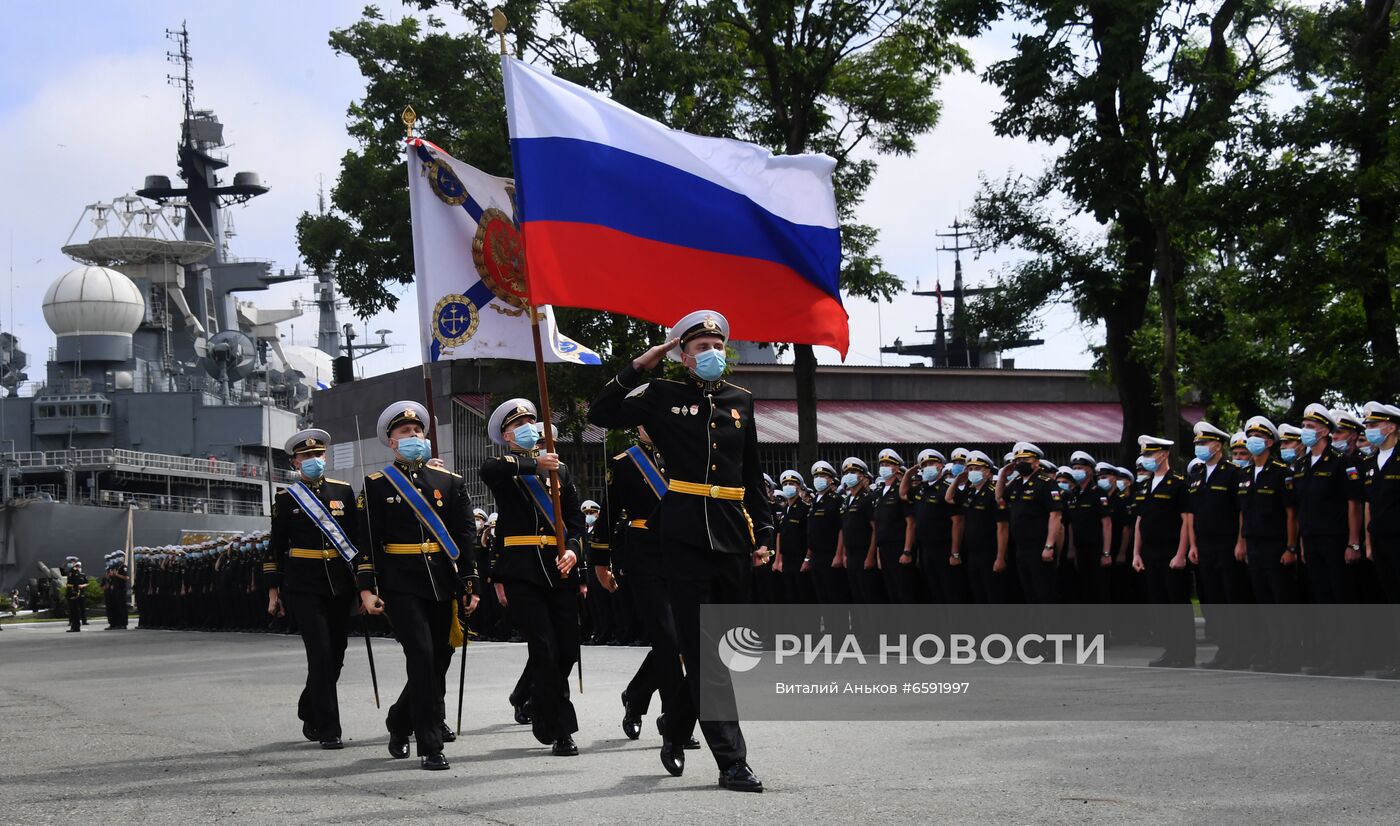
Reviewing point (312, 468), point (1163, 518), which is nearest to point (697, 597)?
point (312, 468)

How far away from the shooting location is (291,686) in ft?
48.0

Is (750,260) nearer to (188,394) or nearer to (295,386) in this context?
(188,394)

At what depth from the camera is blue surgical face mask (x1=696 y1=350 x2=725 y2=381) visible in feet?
23.6

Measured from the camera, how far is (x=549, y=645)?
29.5ft

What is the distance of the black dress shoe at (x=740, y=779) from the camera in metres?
6.75

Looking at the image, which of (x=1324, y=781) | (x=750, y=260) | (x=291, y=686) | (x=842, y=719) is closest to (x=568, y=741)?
(x=842, y=719)

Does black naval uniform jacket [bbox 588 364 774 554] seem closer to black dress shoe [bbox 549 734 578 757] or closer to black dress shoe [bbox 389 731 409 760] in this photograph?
black dress shoe [bbox 549 734 578 757]

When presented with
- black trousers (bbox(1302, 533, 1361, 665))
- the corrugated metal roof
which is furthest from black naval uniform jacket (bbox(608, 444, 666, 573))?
the corrugated metal roof

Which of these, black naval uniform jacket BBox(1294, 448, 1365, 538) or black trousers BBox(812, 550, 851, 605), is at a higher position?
black naval uniform jacket BBox(1294, 448, 1365, 538)

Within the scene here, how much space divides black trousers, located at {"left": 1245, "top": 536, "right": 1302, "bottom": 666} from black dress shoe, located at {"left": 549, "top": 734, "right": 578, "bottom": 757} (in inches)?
253

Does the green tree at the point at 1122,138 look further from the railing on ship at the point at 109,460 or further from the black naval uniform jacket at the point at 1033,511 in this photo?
the railing on ship at the point at 109,460

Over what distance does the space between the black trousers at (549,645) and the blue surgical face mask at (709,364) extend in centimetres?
229

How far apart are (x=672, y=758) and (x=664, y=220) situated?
11.1 feet

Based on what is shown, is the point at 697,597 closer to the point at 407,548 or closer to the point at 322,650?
the point at 407,548
